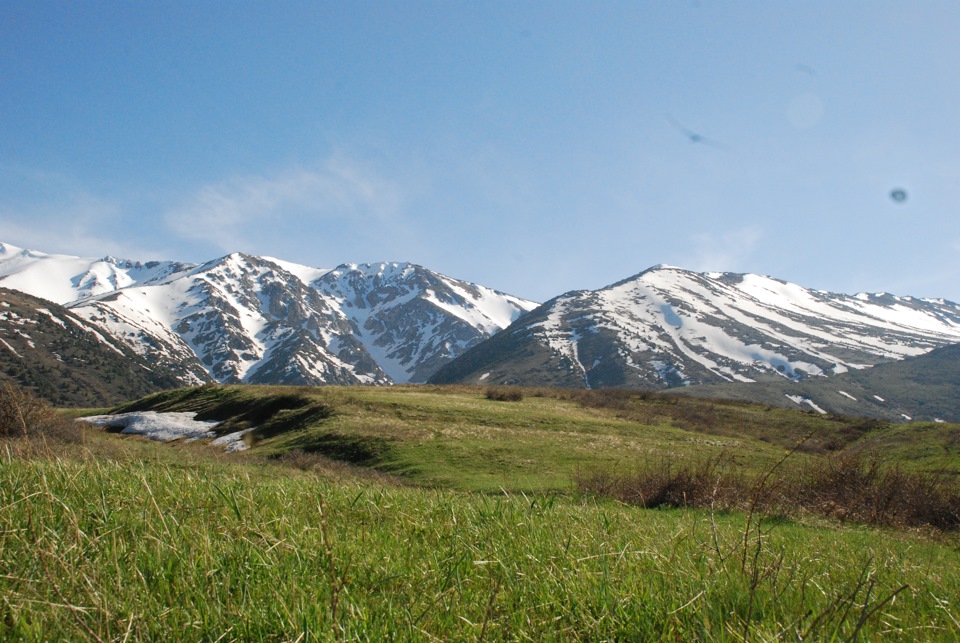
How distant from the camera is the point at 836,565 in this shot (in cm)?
529

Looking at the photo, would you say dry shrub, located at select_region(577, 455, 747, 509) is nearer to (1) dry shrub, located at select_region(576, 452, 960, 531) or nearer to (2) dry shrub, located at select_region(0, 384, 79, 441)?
(1) dry shrub, located at select_region(576, 452, 960, 531)

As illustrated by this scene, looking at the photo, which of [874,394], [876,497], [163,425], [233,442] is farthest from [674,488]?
[874,394]

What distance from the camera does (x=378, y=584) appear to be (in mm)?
3457

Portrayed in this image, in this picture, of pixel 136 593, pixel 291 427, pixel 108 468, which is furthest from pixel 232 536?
pixel 291 427

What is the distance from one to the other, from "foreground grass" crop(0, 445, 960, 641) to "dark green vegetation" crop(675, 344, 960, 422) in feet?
562

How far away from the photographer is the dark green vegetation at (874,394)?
16762 cm

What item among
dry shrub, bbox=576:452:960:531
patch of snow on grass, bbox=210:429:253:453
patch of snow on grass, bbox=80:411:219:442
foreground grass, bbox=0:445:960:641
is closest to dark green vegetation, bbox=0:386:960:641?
foreground grass, bbox=0:445:960:641

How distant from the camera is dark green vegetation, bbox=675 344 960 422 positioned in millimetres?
167625

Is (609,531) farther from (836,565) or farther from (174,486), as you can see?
(174,486)

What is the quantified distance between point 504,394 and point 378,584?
214 ft

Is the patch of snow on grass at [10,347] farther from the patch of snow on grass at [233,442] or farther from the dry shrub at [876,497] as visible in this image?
the dry shrub at [876,497]

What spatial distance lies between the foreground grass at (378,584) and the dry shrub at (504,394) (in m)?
61.8

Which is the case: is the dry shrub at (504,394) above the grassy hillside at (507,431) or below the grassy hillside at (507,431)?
above

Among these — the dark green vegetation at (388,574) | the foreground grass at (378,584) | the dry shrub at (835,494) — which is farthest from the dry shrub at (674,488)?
→ the foreground grass at (378,584)
